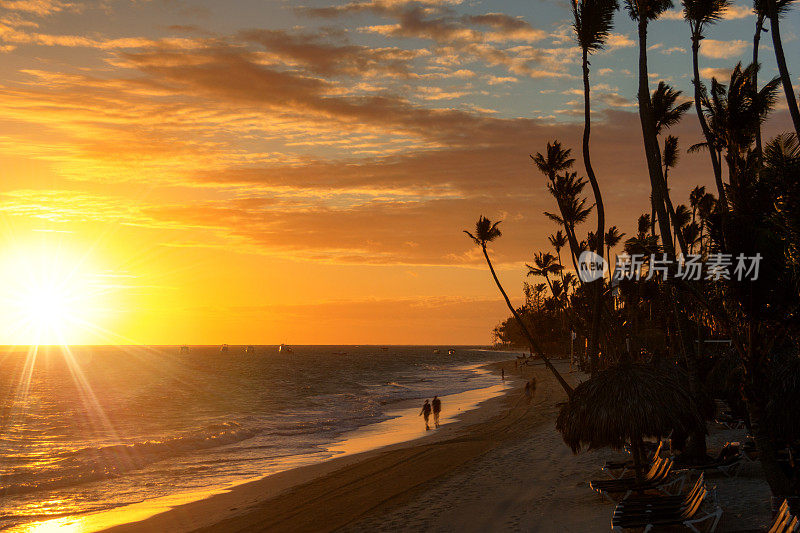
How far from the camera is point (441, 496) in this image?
1560cm

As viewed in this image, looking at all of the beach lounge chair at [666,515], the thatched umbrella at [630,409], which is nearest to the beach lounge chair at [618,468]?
the thatched umbrella at [630,409]

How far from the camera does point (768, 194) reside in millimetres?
10773

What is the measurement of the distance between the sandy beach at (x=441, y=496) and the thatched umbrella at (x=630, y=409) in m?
1.48

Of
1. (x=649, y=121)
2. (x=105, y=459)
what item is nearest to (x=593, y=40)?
(x=649, y=121)

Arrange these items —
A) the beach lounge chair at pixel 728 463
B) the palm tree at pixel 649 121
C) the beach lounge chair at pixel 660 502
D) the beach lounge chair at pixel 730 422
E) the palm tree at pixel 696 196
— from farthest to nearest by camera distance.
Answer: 1. the palm tree at pixel 696 196
2. the beach lounge chair at pixel 730 422
3. the palm tree at pixel 649 121
4. the beach lounge chair at pixel 728 463
5. the beach lounge chair at pixel 660 502

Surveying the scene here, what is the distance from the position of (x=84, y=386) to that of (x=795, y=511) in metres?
92.5

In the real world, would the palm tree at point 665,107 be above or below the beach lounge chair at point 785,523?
above

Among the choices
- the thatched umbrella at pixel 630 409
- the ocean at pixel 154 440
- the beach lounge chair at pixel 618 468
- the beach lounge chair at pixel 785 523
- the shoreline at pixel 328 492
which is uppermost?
the thatched umbrella at pixel 630 409

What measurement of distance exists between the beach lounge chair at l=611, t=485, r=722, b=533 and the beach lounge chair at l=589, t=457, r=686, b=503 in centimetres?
180

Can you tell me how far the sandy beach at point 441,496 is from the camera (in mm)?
12742

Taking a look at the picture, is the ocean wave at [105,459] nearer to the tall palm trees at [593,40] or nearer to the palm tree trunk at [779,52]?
the tall palm trees at [593,40]

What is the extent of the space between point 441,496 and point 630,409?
5434 millimetres

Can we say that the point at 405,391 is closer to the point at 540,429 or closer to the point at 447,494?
the point at 540,429

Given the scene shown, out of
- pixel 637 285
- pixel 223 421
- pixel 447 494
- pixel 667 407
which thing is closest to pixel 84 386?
pixel 223 421
